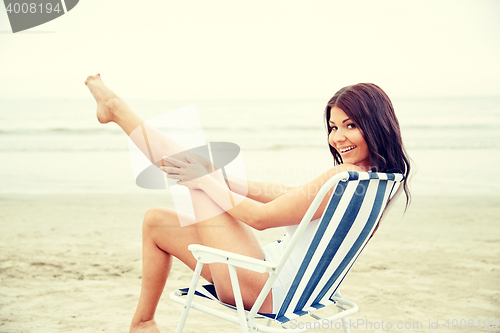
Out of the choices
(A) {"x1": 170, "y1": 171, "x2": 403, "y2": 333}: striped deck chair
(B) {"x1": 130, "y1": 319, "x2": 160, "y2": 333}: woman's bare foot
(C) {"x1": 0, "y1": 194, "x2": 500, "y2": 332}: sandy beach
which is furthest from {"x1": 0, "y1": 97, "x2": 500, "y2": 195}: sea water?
(A) {"x1": 170, "y1": 171, "x2": 403, "y2": 333}: striped deck chair

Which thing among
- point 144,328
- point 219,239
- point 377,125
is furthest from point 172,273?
point 377,125

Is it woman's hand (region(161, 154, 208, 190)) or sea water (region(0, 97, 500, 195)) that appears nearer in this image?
woman's hand (region(161, 154, 208, 190))

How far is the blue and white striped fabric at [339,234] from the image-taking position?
5.09 feet

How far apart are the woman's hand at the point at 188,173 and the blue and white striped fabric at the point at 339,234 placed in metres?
0.58

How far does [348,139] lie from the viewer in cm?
182

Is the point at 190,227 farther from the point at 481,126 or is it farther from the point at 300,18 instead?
the point at 300,18

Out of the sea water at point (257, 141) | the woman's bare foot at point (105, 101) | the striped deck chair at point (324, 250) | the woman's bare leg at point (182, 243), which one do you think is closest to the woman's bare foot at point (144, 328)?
the woman's bare leg at point (182, 243)

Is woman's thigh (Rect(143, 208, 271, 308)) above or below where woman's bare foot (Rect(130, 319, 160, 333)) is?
above

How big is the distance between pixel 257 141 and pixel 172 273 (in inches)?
455

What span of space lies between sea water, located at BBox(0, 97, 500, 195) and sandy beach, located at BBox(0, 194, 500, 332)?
6.44ft

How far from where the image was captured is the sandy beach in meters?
2.90

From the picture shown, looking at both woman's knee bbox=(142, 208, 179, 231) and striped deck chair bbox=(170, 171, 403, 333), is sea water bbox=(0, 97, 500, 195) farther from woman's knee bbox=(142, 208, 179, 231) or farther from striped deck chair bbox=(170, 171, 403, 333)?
striped deck chair bbox=(170, 171, 403, 333)

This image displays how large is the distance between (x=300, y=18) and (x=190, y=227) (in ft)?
85.2

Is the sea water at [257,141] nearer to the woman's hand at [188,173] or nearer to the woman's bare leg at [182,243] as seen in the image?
the woman's bare leg at [182,243]
